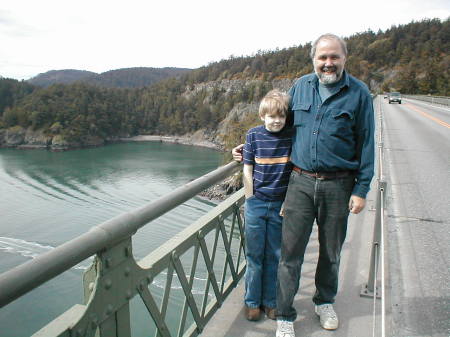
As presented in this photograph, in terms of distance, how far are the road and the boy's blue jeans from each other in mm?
876

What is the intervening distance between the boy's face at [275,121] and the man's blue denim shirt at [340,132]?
108 mm

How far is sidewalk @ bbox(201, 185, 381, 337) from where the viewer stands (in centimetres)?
271

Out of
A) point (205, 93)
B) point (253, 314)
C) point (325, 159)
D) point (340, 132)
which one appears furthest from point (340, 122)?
point (205, 93)

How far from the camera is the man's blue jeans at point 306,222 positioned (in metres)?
2.48

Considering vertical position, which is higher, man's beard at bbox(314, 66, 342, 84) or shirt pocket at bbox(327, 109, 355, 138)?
man's beard at bbox(314, 66, 342, 84)

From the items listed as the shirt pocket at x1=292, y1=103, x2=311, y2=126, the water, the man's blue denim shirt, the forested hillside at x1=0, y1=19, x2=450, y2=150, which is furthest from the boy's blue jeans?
the forested hillside at x1=0, y1=19, x2=450, y2=150

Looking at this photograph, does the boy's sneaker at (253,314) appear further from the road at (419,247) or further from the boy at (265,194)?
the road at (419,247)

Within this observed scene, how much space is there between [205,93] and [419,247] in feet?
478

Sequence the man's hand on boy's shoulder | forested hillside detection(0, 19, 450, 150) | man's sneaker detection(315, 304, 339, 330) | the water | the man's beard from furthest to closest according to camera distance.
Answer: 1. forested hillside detection(0, 19, 450, 150)
2. the water
3. the man's hand on boy's shoulder
4. man's sneaker detection(315, 304, 339, 330)
5. the man's beard

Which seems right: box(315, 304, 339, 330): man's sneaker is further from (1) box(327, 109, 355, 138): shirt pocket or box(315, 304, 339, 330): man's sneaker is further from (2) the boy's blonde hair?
(2) the boy's blonde hair

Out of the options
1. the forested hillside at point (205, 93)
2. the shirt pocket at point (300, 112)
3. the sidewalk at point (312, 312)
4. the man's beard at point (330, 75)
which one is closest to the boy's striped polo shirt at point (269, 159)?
the shirt pocket at point (300, 112)

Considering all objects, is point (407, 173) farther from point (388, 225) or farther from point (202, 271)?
point (202, 271)

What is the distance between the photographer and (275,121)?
2547 mm

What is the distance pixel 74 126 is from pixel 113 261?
115011 millimetres
